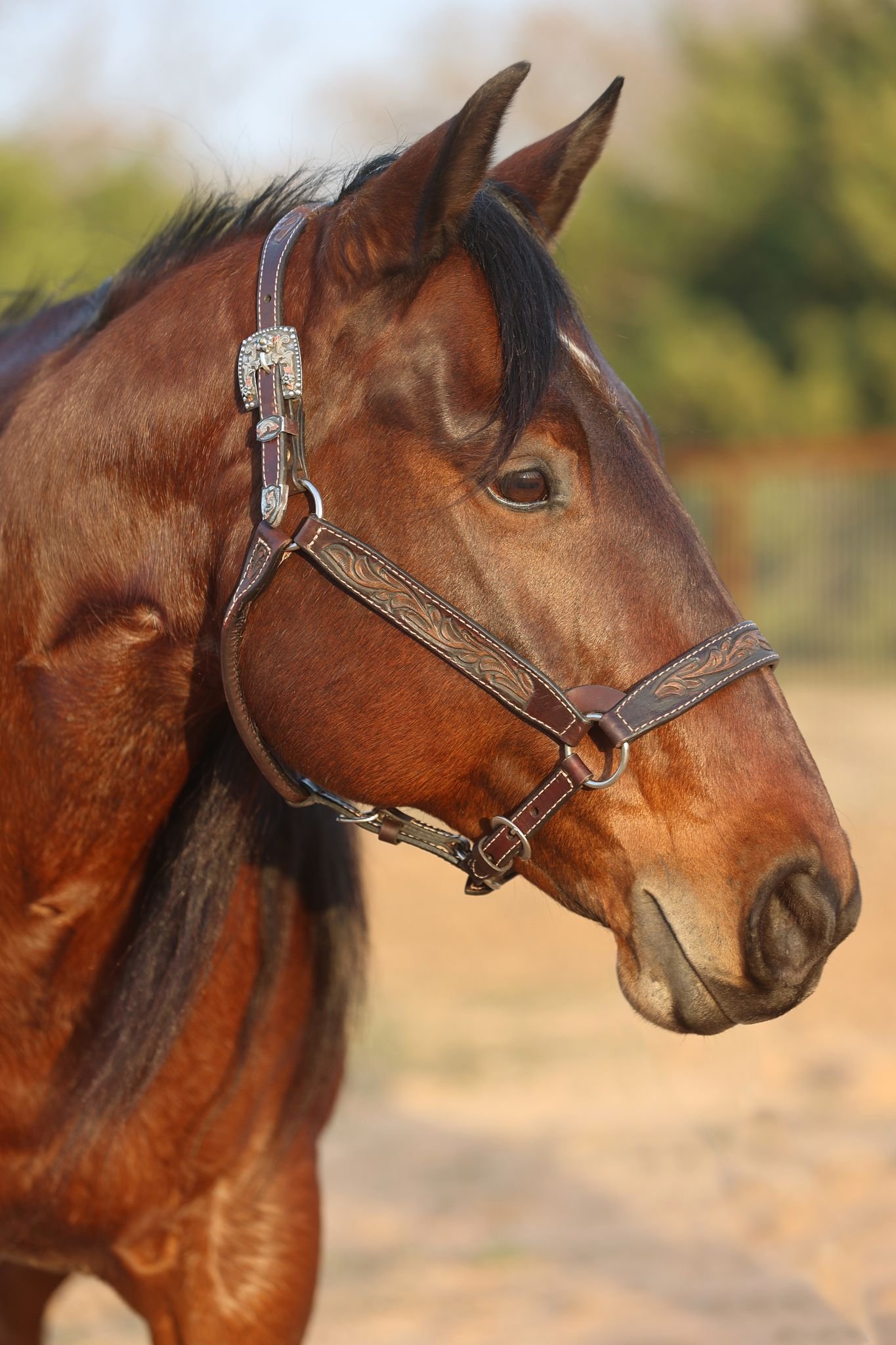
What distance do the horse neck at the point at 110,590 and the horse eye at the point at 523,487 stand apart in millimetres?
363

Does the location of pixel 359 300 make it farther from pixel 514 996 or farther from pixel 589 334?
pixel 514 996

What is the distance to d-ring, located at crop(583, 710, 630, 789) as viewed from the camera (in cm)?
177

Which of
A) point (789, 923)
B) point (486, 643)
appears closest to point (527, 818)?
point (486, 643)

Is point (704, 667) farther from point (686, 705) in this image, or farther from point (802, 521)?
point (802, 521)

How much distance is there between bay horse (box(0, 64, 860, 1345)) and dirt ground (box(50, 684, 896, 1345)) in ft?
3.08

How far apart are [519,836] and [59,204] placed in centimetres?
2096

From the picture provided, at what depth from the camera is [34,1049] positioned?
2.28 meters

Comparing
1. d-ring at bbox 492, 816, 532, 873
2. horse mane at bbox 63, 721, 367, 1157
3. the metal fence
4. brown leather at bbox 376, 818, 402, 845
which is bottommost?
horse mane at bbox 63, 721, 367, 1157

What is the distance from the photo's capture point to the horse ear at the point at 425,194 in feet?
5.67

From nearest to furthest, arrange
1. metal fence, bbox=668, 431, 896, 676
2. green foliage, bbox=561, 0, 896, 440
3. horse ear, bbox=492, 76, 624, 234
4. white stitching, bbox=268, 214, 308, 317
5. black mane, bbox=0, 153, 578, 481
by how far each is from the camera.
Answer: black mane, bbox=0, 153, 578, 481, white stitching, bbox=268, 214, 308, 317, horse ear, bbox=492, 76, 624, 234, metal fence, bbox=668, 431, 896, 676, green foliage, bbox=561, 0, 896, 440

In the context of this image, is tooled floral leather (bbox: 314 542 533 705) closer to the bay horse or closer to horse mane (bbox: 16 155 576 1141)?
the bay horse

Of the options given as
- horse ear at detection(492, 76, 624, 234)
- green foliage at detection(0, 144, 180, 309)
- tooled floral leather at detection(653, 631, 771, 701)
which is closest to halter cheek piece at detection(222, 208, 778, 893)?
tooled floral leather at detection(653, 631, 771, 701)

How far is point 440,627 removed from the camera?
5.94 ft

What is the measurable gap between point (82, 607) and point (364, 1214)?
3.33 metres
